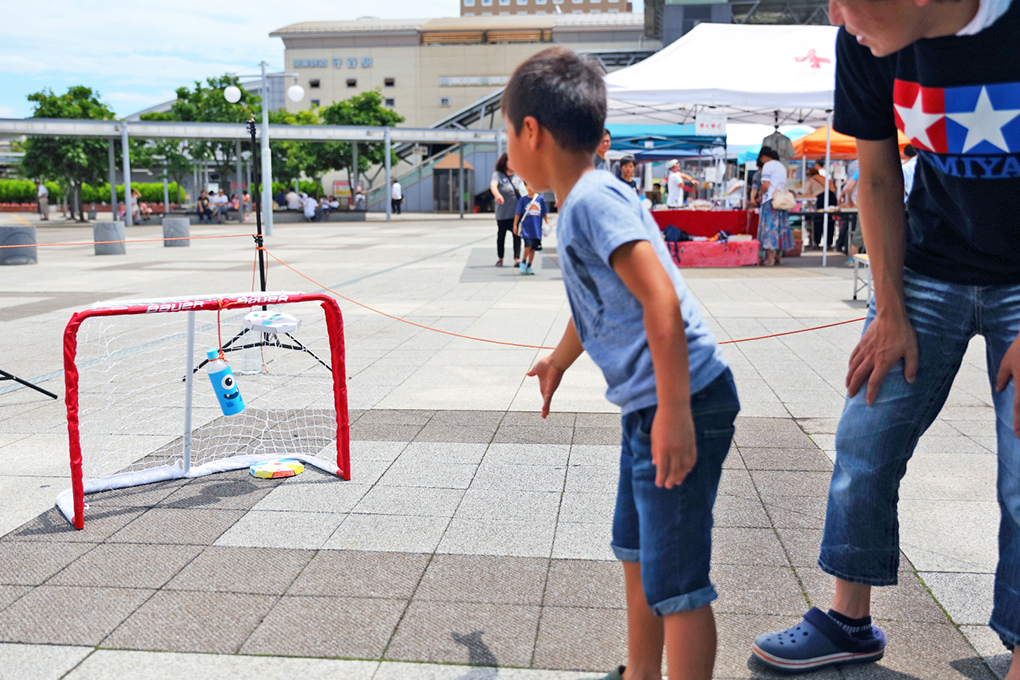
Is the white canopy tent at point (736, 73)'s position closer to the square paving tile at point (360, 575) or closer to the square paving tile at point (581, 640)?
the square paving tile at point (360, 575)

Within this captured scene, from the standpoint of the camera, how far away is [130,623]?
105 inches

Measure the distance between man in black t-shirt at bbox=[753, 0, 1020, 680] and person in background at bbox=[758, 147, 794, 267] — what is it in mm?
12171

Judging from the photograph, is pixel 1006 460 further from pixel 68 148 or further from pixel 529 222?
pixel 68 148

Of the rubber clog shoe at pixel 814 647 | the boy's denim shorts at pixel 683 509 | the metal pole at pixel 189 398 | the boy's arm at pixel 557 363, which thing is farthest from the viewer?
the metal pole at pixel 189 398

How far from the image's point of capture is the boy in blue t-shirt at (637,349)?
5.75ft

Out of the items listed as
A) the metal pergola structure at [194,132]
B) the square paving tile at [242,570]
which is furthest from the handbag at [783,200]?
the metal pergola structure at [194,132]

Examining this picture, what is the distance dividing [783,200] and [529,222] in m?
4.18

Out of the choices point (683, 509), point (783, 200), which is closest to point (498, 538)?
point (683, 509)

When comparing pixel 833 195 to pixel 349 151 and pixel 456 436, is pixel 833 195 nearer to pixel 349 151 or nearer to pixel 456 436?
pixel 456 436

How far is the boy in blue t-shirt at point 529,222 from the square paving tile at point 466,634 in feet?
33.1

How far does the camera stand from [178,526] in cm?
346

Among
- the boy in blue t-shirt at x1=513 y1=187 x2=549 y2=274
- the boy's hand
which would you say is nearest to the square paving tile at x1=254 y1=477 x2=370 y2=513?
the boy's hand

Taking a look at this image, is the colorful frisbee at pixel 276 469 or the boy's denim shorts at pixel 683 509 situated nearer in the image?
the boy's denim shorts at pixel 683 509

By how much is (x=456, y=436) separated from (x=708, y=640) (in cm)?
293
